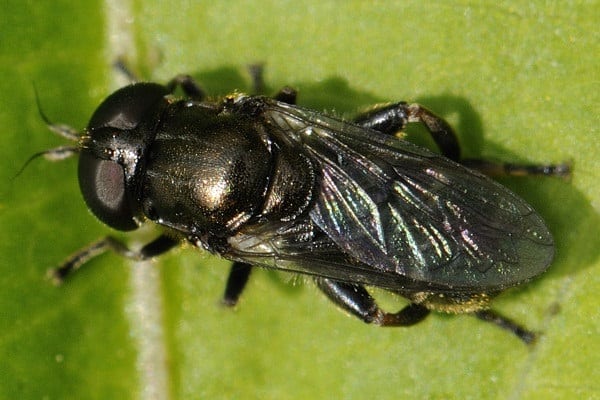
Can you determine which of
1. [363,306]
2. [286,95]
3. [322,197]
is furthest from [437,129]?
[363,306]

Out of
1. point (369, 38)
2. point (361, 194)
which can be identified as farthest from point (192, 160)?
point (369, 38)

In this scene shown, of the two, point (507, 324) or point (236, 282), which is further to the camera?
point (236, 282)

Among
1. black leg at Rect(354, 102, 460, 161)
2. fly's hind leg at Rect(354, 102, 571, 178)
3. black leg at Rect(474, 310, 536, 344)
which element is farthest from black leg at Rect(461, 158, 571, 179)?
black leg at Rect(474, 310, 536, 344)

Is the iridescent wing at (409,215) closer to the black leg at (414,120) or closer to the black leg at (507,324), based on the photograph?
the black leg at (414,120)

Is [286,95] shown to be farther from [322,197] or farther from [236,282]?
[236,282]

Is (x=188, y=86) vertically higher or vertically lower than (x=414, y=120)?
lower

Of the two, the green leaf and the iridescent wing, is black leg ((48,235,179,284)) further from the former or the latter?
the iridescent wing
